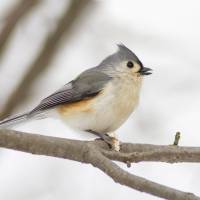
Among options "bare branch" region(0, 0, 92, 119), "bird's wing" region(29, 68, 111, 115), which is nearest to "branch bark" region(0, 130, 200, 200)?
"bare branch" region(0, 0, 92, 119)

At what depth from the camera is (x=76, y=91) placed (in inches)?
130

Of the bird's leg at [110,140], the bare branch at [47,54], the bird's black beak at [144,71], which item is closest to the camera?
the bare branch at [47,54]

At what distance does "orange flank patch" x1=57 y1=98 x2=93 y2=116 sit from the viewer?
124 inches

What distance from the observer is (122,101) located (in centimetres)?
318

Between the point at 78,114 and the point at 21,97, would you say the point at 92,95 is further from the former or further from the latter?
the point at 21,97

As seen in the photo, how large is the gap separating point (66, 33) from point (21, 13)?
1.05 feet

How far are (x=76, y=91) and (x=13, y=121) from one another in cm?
47

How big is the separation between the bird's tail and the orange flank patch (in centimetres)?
23

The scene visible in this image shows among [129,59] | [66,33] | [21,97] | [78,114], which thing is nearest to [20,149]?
[21,97]

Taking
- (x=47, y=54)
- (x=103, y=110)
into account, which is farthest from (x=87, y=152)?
(x=103, y=110)

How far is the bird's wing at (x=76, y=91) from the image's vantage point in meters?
3.18

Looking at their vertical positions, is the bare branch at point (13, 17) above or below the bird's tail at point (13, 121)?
above

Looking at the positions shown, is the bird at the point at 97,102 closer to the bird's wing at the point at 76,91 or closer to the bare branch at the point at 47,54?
the bird's wing at the point at 76,91

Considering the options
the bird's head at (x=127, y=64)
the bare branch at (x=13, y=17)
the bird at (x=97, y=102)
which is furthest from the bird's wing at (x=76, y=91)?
the bare branch at (x=13, y=17)
